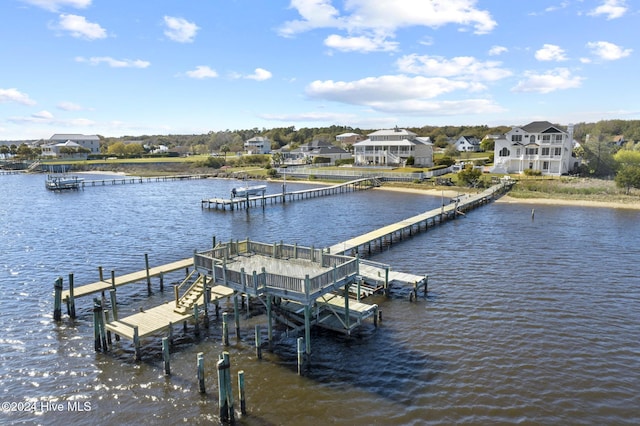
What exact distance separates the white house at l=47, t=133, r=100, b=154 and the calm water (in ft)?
556

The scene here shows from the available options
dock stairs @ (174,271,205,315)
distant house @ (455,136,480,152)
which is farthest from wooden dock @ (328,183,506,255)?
distant house @ (455,136,480,152)

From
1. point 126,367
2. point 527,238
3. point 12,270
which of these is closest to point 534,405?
point 126,367

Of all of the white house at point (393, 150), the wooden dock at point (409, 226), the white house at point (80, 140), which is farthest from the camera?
the white house at point (80, 140)

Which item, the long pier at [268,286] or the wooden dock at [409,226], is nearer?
the long pier at [268,286]

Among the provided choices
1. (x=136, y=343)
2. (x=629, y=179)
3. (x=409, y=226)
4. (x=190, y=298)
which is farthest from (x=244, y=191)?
(x=629, y=179)

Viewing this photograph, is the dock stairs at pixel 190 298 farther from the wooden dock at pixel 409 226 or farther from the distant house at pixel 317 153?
the distant house at pixel 317 153

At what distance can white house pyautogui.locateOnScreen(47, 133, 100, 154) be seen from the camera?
625 feet

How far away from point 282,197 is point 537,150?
168 ft

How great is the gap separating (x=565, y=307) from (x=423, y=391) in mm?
13335

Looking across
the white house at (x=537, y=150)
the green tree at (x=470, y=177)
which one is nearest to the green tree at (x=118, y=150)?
the green tree at (x=470, y=177)

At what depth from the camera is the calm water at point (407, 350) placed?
16.8 metres

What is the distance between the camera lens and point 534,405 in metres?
17.0

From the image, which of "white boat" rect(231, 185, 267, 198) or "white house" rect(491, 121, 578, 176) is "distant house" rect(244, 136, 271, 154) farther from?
"white boat" rect(231, 185, 267, 198)

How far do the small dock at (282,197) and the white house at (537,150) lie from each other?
1074 inches
